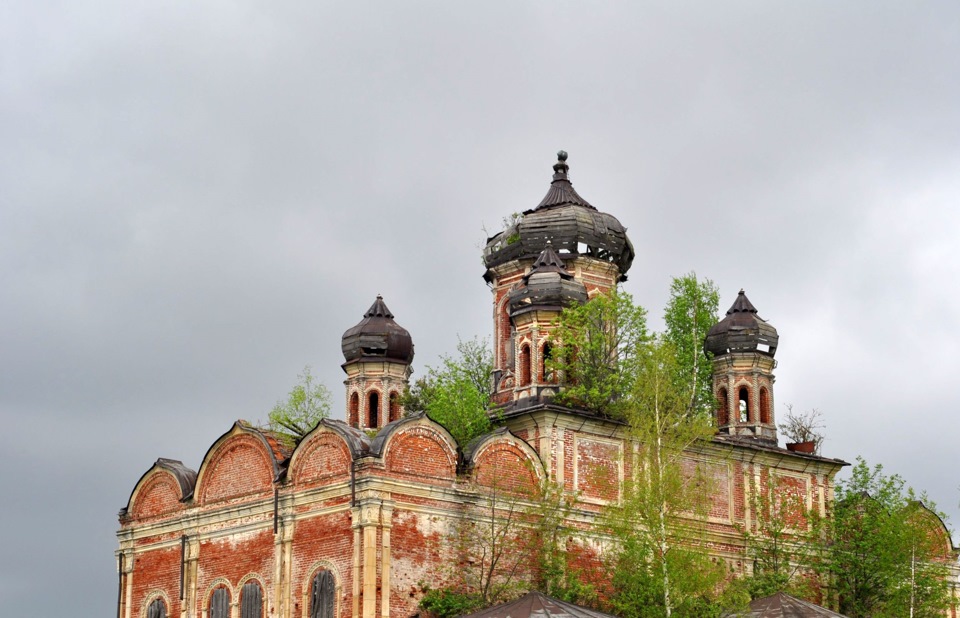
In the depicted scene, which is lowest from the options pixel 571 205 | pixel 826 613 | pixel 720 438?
pixel 826 613

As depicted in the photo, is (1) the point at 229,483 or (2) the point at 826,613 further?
(1) the point at 229,483

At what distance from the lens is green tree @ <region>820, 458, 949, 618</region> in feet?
115

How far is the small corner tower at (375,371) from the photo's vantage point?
38.7m

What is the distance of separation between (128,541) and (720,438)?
1353 centimetres

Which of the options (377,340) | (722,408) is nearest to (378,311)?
(377,340)

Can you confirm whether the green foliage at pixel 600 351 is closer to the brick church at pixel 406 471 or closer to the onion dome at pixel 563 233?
the brick church at pixel 406 471

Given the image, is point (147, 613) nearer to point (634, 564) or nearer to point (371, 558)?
point (371, 558)

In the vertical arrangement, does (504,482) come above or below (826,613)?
above

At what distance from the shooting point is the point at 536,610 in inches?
1070

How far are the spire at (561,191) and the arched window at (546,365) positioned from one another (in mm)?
5476

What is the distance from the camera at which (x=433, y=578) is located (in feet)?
96.3

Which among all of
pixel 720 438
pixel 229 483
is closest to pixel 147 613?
pixel 229 483

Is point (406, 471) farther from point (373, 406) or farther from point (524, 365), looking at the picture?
point (373, 406)

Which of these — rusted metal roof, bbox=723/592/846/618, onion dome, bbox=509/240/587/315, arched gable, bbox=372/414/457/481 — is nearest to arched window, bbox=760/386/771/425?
onion dome, bbox=509/240/587/315
